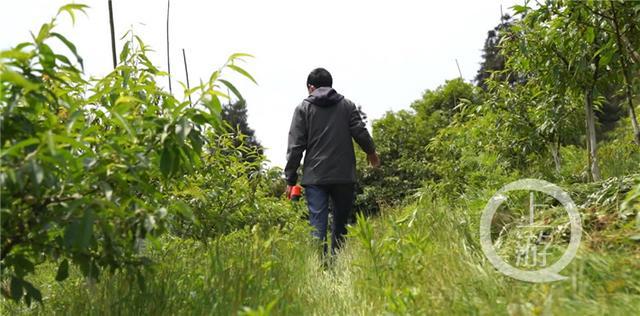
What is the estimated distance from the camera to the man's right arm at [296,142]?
5.22 m

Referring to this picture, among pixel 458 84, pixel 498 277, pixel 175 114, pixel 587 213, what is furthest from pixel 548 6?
pixel 458 84

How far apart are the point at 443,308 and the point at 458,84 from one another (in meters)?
14.3

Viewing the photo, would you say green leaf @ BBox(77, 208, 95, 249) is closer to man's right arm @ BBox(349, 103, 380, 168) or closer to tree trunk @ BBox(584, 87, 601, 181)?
man's right arm @ BBox(349, 103, 380, 168)

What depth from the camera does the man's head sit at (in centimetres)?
528

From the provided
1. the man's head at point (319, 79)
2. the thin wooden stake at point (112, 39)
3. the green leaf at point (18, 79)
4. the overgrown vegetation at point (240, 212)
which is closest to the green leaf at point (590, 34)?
the overgrown vegetation at point (240, 212)

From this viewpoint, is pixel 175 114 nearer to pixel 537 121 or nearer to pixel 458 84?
pixel 537 121

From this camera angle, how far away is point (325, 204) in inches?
205

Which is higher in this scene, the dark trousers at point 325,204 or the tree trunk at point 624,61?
the tree trunk at point 624,61

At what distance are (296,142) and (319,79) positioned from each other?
1.83 feet

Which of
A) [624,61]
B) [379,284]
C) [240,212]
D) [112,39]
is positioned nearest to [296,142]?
[240,212]

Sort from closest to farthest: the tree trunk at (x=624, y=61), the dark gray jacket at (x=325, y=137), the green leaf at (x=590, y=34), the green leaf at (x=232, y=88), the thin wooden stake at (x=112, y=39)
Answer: the green leaf at (x=232, y=88) < the tree trunk at (x=624, y=61) < the green leaf at (x=590, y=34) < the dark gray jacket at (x=325, y=137) < the thin wooden stake at (x=112, y=39)

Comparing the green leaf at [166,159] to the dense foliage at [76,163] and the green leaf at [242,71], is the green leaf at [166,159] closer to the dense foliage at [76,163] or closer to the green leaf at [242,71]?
the dense foliage at [76,163]

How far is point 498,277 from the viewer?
2688mm

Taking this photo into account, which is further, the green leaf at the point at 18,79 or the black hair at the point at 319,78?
the black hair at the point at 319,78
